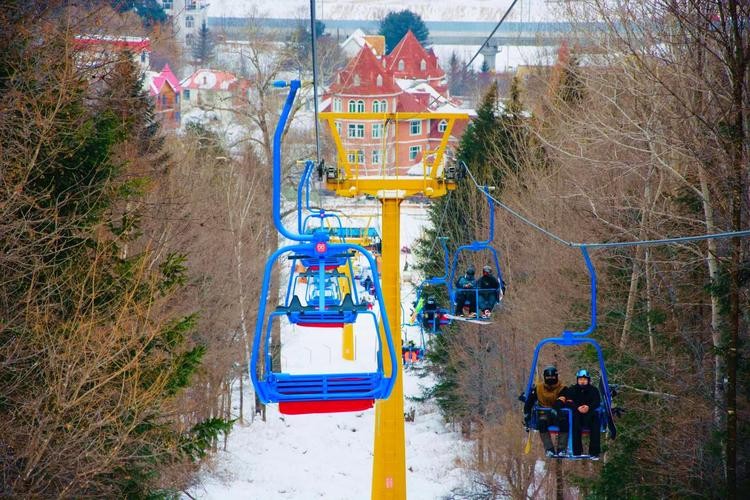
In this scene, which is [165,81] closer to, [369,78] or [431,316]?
[369,78]

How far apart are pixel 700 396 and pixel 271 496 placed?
43.5ft

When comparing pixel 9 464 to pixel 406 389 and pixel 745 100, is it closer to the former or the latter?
pixel 745 100

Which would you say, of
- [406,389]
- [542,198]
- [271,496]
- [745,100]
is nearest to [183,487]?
[271,496]

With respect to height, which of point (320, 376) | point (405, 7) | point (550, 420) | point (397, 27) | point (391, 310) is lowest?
point (550, 420)

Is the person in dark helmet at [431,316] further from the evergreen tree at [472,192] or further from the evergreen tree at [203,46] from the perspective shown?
the evergreen tree at [203,46]

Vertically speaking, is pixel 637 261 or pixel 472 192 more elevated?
pixel 472 192

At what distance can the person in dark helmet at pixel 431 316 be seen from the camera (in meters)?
22.1

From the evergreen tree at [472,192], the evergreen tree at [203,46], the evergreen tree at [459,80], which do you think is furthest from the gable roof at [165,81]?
the evergreen tree at [472,192]

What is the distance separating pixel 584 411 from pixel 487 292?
620 centimetres

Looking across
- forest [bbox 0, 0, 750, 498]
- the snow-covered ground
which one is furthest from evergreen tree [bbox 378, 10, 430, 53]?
forest [bbox 0, 0, 750, 498]

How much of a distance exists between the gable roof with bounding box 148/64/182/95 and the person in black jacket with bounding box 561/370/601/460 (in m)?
61.3

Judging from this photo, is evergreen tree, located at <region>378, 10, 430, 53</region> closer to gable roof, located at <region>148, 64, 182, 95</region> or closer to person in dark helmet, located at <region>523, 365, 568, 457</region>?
gable roof, located at <region>148, 64, 182, 95</region>

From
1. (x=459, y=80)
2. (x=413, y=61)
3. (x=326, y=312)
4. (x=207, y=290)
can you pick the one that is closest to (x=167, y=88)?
(x=413, y=61)

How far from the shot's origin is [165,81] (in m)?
72.9
